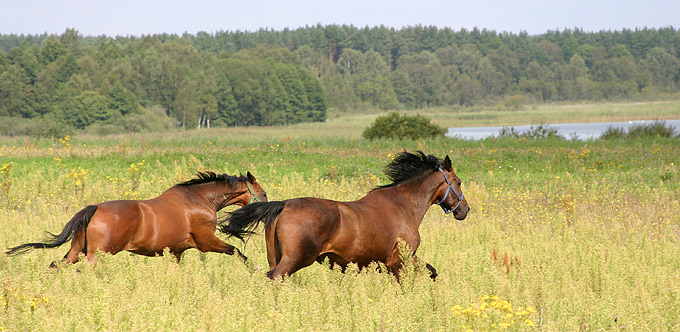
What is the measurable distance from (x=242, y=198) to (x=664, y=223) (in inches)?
286

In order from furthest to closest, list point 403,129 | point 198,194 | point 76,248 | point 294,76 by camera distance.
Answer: point 294,76
point 403,129
point 198,194
point 76,248

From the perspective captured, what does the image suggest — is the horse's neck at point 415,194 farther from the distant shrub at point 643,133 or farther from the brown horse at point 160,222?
the distant shrub at point 643,133

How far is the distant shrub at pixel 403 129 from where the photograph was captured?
32906 mm

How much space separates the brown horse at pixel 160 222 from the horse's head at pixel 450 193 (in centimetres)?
220

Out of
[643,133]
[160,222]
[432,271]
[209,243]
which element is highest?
[160,222]

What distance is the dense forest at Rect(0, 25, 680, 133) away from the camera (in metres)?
79.2

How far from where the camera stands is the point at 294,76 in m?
104

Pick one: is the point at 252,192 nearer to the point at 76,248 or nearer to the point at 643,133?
the point at 76,248

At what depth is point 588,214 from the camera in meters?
11.9

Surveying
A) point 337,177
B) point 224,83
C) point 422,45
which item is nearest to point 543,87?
point 422,45

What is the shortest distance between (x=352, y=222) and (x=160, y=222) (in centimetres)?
223

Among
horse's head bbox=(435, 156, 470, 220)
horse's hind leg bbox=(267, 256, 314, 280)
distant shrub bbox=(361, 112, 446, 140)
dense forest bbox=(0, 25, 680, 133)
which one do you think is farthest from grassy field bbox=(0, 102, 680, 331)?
dense forest bbox=(0, 25, 680, 133)

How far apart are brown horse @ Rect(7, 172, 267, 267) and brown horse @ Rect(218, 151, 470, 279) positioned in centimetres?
98

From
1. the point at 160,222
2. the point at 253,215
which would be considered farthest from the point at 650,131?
the point at 253,215
